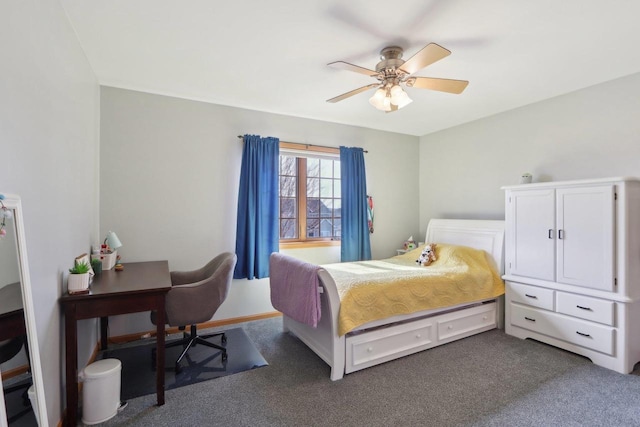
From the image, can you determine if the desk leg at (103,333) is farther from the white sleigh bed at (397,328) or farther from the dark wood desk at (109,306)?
the white sleigh bed at (397,328)

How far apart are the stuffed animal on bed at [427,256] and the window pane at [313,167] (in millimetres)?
1720

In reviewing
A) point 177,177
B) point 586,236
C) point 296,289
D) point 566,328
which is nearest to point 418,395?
point 296,289

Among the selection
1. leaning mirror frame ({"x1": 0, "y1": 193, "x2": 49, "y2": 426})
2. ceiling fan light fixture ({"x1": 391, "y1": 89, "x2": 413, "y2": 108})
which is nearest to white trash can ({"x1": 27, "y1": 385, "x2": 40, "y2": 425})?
leaning mirror frame ({"x1": 0, "y1": 193, "x2": 49, "y2": 426})

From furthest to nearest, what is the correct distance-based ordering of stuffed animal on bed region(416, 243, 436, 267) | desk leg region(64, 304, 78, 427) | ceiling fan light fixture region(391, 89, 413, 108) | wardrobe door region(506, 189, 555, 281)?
stuffed animal on bed region(416, 243, 436, 267) → wardrobe door region(506, 189, 555, 281) → ceiling fan light fixture region(391, 89, 413, 108) → desk leg region(64, 304, 78, 427)

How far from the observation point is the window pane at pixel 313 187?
4172mm

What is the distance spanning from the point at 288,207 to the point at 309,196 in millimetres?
335

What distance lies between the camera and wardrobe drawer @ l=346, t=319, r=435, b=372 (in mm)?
2512


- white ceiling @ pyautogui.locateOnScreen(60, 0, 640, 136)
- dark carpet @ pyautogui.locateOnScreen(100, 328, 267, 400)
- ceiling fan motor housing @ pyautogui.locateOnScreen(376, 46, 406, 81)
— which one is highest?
white ceiling @ pyautogui.locateOnScreen(60, 0, 640, 136)

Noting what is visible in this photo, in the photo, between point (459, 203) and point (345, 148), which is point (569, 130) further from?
point (345, 148)

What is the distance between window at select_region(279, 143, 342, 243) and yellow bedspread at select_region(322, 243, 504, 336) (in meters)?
0.80

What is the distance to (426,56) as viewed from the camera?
6.57 ft

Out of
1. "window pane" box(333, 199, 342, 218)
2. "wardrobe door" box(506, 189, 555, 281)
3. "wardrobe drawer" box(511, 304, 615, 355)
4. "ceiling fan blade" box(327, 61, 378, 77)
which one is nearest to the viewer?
"ceiling fan blade" box(327, 61, 378, 77)

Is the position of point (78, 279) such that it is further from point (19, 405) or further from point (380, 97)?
point (380, 97)

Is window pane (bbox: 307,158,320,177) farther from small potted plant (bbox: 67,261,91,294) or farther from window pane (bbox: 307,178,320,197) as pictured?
small potted plant (bbox: 67,261,91,294)
